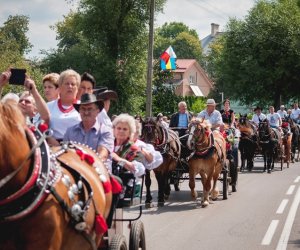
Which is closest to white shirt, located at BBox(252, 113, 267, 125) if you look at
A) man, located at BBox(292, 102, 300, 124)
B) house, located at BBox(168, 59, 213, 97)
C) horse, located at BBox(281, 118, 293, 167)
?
horse, located at BBox(281, 118, 293, 167)

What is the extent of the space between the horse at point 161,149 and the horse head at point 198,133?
1.72ft

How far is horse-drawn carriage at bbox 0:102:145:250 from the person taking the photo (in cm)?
378

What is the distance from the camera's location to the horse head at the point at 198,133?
1264 cm

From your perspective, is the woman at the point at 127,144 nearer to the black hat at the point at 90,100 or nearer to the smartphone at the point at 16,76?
the black hat at the point at 90,100

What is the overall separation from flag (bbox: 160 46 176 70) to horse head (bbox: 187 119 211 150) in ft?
52.0

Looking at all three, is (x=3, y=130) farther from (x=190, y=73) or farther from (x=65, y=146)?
(x=190, y=73)

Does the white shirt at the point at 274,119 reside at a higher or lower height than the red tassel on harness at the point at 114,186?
higher

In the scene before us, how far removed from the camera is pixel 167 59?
28.4 meters

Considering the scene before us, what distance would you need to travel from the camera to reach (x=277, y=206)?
42.2 ft

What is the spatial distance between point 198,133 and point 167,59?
16089mm

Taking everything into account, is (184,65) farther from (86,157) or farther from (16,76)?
(16,76)

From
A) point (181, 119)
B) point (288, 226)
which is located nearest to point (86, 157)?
point (288, 226)

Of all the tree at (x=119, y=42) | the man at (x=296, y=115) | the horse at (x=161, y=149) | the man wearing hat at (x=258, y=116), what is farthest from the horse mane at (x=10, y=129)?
the tree at (x=119, y=42)

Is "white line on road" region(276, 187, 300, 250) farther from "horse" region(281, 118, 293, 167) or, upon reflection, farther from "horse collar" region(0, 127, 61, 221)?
"horse" region(281, 118, 293, 167)
